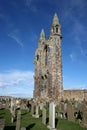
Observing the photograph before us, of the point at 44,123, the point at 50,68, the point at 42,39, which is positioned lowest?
the point at 44,123

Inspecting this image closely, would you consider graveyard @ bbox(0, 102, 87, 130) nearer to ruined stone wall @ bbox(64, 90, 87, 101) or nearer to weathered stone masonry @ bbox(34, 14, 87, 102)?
weathered stone masonry @ bbox(34, 14, 87, 102)

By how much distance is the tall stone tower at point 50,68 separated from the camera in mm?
28377

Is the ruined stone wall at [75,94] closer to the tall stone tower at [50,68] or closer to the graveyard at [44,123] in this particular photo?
the tall stone tower at [50,68]

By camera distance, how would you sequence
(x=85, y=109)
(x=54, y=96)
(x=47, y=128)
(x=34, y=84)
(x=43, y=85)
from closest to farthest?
(x=47, y=128), (x=85, y=109), (x=54, y=96), (x=43, y=85), (x=34, y=84)

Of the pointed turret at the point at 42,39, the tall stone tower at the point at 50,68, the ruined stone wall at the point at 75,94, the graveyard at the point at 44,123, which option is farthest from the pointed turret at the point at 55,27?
the graveyard at the point at 44,123

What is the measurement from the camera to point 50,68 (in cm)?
2938

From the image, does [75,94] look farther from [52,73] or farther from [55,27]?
[55,27]

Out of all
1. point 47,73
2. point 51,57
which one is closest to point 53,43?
point 51,57

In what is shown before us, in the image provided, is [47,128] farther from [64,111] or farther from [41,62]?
[41,62]

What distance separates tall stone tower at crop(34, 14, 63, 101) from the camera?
2838 cm

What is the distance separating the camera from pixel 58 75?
28.9 meters

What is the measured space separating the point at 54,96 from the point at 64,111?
495 inches

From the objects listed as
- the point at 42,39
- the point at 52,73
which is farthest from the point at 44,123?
the point at 42,39

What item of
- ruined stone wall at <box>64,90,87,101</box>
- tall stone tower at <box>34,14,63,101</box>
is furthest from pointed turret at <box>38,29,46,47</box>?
ruined stone wall at <box>64,90,87,101</box>
